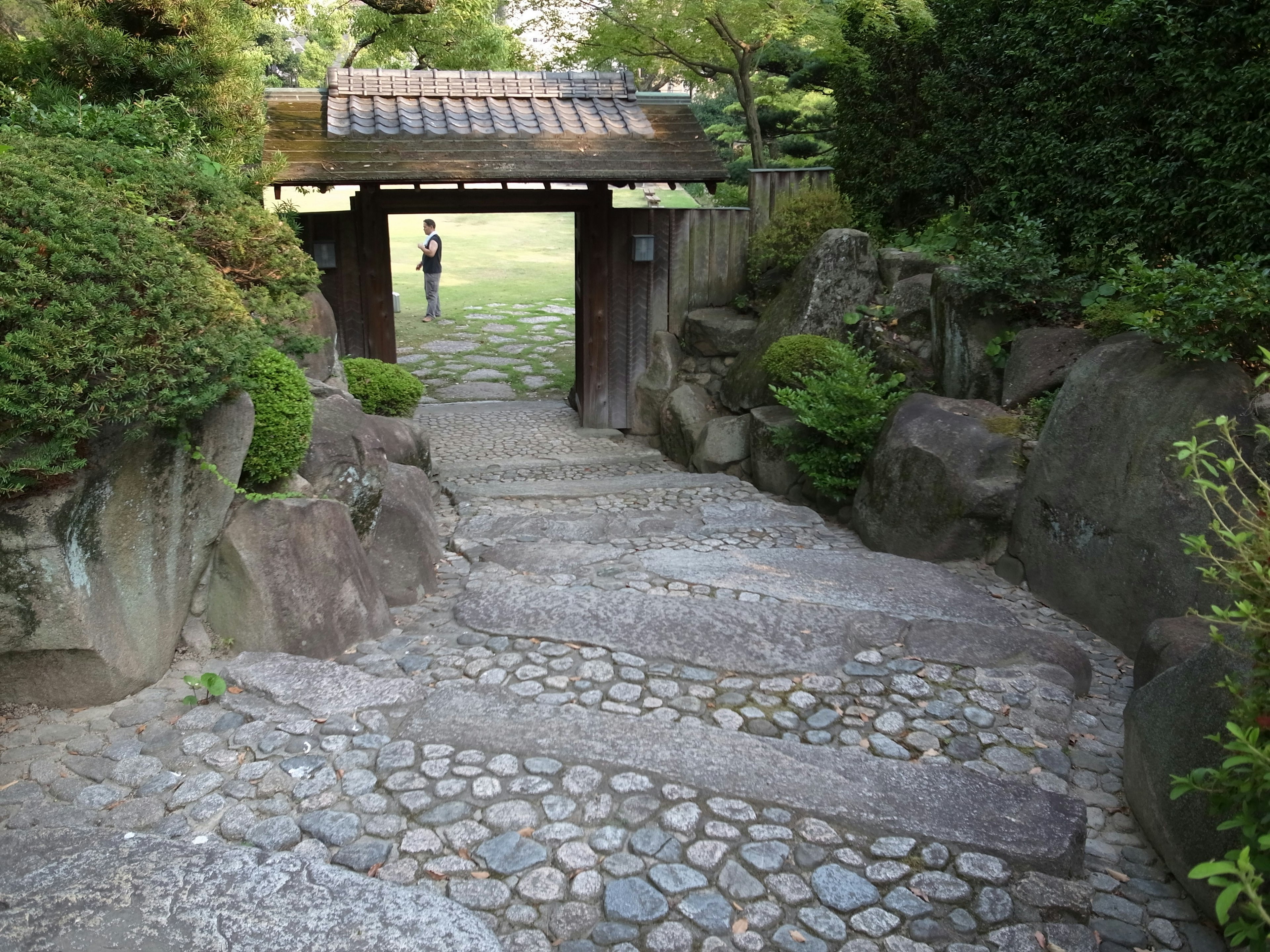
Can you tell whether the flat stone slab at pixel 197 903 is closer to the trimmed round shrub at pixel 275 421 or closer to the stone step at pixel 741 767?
the stone step at pixel 741 767

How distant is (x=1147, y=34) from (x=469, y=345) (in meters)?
10.2

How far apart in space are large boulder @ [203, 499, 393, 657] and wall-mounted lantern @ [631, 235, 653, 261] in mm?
6416

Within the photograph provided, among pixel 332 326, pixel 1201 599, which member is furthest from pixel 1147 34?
pixel 332 326

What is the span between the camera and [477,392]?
1262 centimetres

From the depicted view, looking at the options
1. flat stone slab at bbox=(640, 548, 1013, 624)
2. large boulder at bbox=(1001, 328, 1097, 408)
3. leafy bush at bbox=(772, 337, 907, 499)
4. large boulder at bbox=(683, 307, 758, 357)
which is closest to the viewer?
flat stone slab at bbox=(640, 548, 1013, 624)

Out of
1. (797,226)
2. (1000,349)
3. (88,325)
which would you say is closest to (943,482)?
(1000,349)

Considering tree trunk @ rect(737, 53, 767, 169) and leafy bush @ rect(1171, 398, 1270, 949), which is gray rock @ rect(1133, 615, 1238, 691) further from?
tree trunk @ rect(737, 53, 767, 169)

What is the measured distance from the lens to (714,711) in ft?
14.4

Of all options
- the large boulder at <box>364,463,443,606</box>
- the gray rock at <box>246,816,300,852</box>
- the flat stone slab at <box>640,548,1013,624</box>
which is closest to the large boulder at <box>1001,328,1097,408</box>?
the flat stone slab at <box>640,548,1013,624</box>

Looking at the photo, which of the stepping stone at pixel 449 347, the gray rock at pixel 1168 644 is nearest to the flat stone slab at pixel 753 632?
the gray rock at pixel 1168 644

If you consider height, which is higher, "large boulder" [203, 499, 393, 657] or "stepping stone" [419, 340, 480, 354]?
"large boulder" [203, 499, 393, 657]

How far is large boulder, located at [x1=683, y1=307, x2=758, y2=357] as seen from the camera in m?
10.5

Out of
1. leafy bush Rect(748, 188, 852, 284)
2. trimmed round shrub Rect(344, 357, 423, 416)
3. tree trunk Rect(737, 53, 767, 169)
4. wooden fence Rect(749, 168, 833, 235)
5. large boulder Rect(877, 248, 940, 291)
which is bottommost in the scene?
trimmed round shrub Rect(344, 357, 423, 416)

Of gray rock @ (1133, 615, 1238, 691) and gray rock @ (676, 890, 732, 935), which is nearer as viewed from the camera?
gray rock @ (676, 890, 732, 935)
